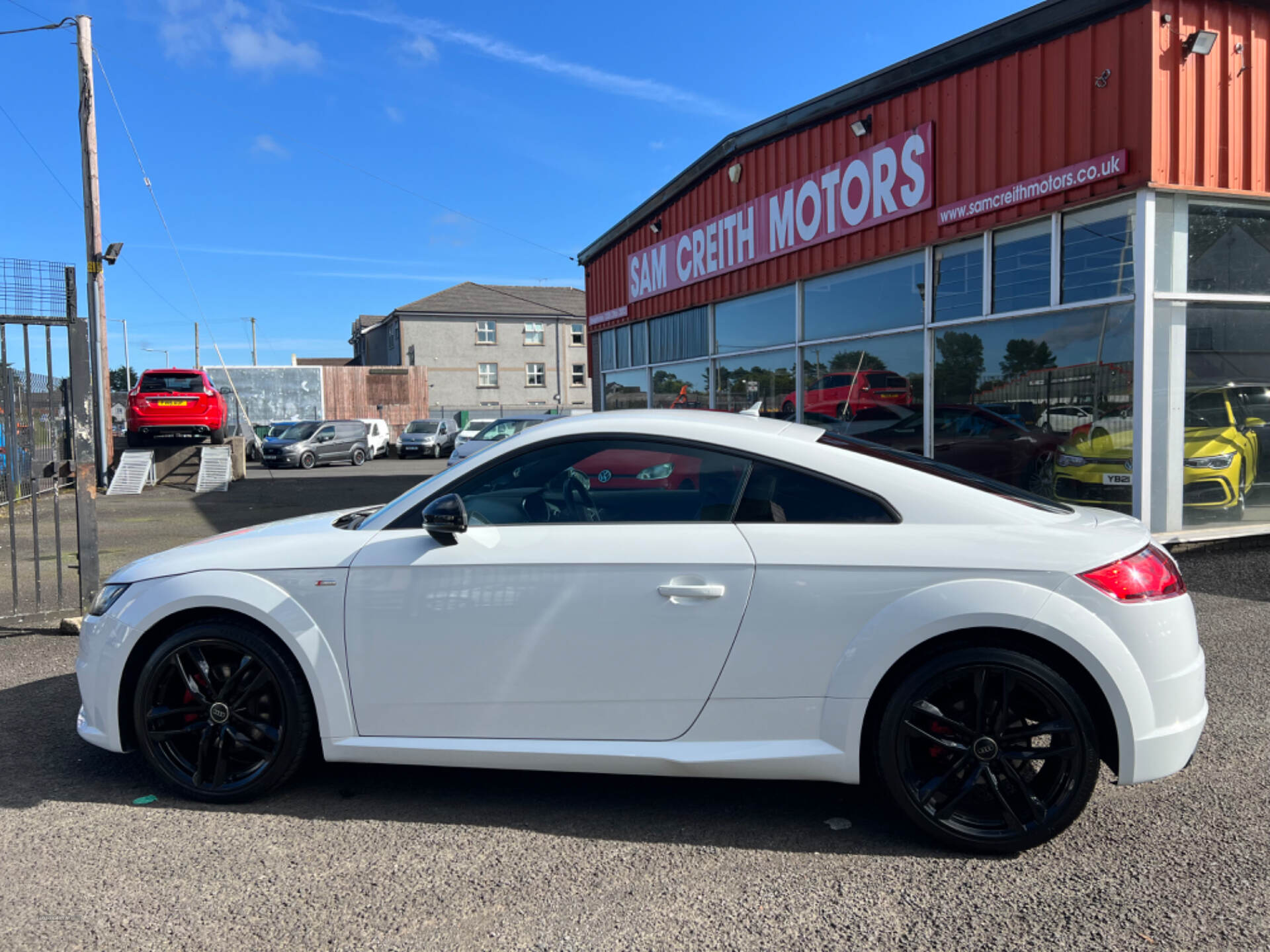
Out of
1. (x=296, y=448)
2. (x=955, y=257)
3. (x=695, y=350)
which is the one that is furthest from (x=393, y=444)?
(x=955, y=257)

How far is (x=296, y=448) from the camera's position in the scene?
2811cm

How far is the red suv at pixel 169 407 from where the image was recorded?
19266 millimetres

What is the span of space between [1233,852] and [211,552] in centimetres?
376

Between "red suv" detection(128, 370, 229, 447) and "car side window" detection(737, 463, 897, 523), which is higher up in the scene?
"red suv" detection(128, 370, 229, 447)

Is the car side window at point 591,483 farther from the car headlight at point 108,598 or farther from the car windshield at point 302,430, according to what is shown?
the car windshield at point 302,430

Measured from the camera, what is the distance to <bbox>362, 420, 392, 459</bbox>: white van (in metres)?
33.2

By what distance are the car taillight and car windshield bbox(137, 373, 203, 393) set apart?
19990 millimetres

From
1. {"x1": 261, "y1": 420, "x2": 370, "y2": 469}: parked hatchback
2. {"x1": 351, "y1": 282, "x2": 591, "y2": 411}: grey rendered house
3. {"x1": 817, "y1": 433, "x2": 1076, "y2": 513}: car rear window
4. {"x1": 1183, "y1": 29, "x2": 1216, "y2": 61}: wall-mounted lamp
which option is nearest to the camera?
{"x1": 817, "y1": 433, "x2": 1076, "y2": 513}: car rear window

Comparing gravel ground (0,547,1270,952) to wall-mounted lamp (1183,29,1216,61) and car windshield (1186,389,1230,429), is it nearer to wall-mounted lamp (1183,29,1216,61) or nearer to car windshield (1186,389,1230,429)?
car windshield (1186,389,1230,429)

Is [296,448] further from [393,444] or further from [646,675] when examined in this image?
[646,675]

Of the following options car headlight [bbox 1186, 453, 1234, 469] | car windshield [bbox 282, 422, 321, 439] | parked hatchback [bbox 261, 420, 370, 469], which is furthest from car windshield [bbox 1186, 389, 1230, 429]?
car windshield [bbox 282, 422, 321, 439]

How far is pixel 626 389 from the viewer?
62.8 ft

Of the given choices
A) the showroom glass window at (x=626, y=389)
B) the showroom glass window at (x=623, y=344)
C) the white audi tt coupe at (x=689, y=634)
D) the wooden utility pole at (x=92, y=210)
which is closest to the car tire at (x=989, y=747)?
the white audi tt coupe at (x=689, y=634)

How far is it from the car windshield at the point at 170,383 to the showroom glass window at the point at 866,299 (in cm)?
1367
